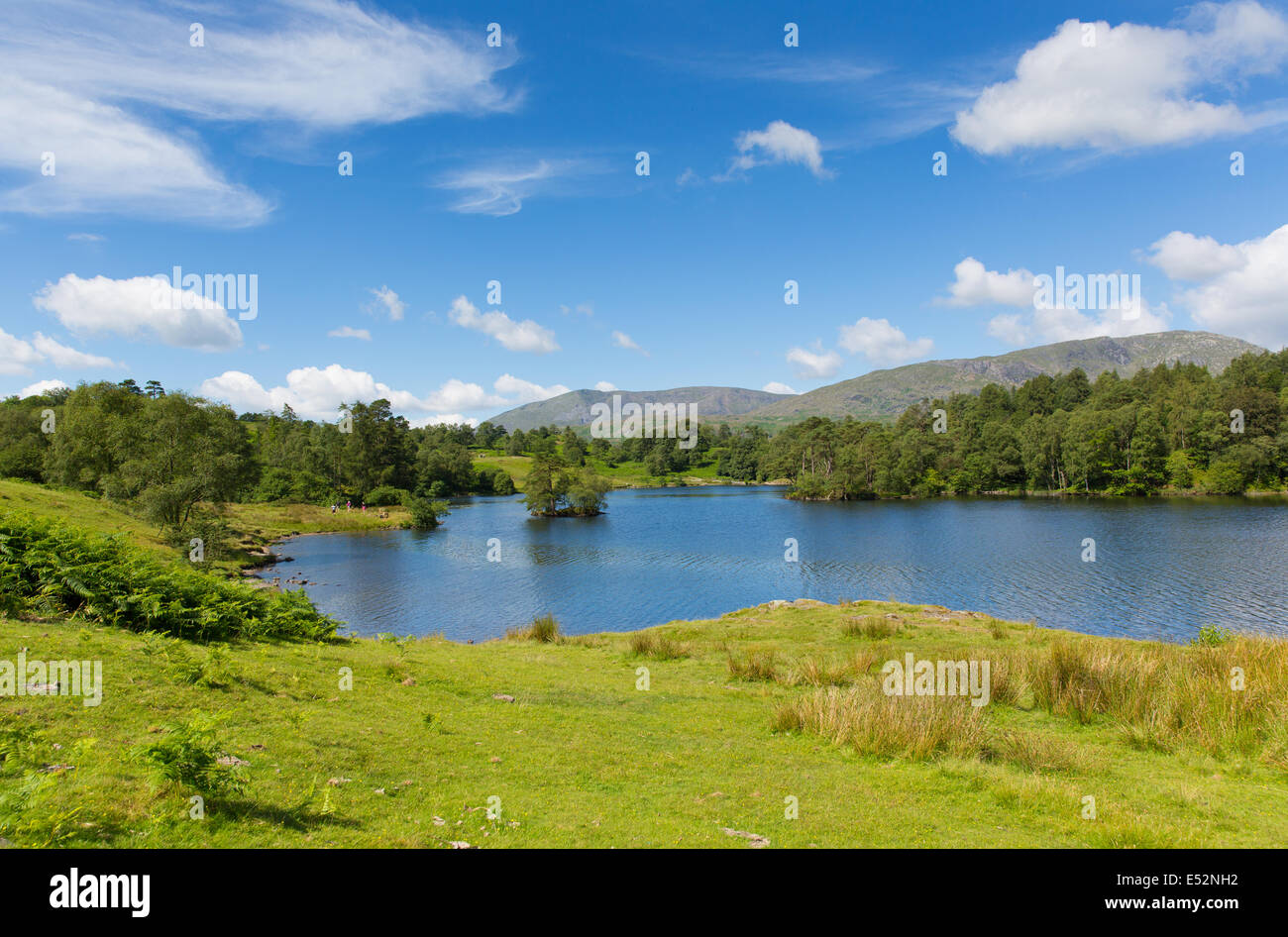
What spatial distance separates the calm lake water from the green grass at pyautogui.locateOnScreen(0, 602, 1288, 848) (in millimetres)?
21247

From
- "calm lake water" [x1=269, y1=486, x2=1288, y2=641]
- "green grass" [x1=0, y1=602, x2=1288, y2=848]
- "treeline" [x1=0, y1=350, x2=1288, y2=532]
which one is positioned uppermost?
"treeline" [x1=0, y1=350, x2=1288, y2=532]

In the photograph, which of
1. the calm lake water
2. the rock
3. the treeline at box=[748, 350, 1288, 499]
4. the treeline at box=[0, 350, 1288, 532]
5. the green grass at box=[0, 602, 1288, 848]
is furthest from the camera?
the treeline at box=[748, 350, 1288, 499]

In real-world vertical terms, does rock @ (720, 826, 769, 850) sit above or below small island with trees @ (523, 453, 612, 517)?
below

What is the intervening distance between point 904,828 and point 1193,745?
731cm

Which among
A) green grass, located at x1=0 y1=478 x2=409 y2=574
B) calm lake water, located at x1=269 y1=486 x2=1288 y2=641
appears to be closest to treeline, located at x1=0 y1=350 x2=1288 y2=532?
green grass, located at x1=0 y1=478 x2=409 y2=574

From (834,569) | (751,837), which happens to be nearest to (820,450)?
(834,569)

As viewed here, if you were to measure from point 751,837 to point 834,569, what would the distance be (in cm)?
4904

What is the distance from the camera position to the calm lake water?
3666 centimetres

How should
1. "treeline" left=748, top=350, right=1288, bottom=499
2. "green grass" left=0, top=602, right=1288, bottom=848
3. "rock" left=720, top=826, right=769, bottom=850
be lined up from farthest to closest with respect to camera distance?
"treeline" left=748, top=350, right=1288, bottom=499, "rock" left=720, top=826, right=769, bottom=850, "green grass" left=0, top=602, right=1288, bottom=848

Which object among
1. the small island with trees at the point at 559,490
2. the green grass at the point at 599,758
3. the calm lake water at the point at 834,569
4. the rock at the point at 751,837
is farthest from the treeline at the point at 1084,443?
the rock at the point at 751,837

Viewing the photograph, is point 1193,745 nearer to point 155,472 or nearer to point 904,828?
point 904,828

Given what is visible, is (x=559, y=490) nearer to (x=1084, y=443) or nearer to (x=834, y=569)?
(x=834, y=569)

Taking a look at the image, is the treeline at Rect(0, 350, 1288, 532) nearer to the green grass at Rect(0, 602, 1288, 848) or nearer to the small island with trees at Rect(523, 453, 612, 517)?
the small island with trees at Rect(523, 453, 612, 517)
